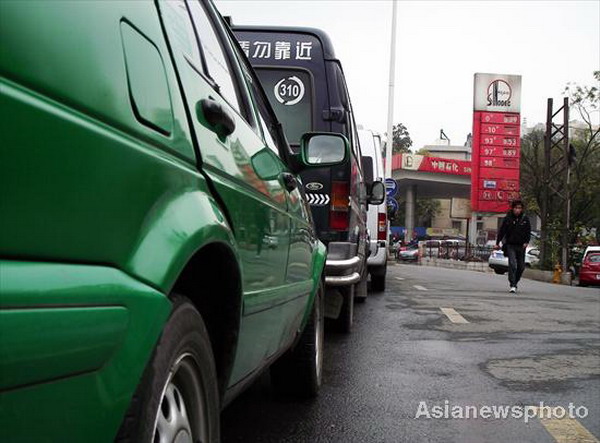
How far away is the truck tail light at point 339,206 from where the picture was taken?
568 cm

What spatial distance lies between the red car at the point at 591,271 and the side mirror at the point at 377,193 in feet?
47.6

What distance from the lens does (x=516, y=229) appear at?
473 inches

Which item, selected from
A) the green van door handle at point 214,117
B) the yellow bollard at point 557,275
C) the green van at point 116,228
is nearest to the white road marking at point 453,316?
the green van at point 116,228

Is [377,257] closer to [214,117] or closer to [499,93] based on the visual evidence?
[214,117]

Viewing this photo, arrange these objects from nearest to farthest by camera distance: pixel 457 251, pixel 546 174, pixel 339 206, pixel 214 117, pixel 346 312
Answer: pixel 214 117, pixel 339 206, pixel 346 312, pixel 546 174, pixel 457 251

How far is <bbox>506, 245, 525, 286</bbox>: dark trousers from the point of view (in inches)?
466

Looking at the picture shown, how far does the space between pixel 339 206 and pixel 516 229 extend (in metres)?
7.35

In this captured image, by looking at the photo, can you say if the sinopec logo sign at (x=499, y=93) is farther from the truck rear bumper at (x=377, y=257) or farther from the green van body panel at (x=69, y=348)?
the green van body panel at (x=69, y=348)

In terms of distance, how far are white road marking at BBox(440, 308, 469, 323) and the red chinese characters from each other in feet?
98.9

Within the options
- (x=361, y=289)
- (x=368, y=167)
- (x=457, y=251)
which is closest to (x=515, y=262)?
(x=368, y=167)

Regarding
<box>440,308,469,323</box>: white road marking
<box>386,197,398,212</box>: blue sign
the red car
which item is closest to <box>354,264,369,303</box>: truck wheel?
<box>440,308,469,323</box>: white road marking

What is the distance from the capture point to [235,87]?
2680 mm

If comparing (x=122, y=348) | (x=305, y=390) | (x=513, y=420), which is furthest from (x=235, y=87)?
(x=513, y=420)

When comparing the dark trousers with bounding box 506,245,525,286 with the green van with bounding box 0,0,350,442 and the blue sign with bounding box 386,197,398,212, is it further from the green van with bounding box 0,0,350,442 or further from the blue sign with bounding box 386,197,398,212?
the green van with bounding box 0,0,350,442
